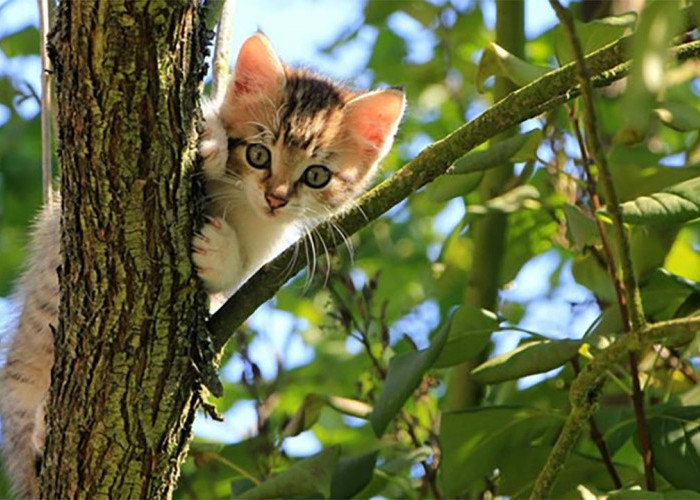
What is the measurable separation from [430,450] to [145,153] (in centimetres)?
160

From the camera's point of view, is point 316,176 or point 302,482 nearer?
point 302,482

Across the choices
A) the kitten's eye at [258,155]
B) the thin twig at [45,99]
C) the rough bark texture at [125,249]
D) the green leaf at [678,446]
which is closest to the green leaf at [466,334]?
the green leaf at [678,446]

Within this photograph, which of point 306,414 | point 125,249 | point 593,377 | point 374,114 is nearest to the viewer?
point 125,249

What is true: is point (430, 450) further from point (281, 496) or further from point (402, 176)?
point (402, 176)

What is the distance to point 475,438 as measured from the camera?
292 cm

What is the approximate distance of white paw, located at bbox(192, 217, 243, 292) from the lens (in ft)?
7.77

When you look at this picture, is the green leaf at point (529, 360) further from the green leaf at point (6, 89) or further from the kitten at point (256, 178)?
the green leaf at point (6, 89)

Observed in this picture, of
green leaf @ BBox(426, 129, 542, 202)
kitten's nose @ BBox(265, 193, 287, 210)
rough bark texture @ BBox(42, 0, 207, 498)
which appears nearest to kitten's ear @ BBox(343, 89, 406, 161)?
kitten's nose @ BBox(265, 193, 287, 210)

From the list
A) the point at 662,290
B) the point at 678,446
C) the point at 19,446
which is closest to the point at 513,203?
the point at 662,290

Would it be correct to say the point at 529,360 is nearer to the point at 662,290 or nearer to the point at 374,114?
the point at 662,290

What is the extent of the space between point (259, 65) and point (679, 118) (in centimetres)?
132

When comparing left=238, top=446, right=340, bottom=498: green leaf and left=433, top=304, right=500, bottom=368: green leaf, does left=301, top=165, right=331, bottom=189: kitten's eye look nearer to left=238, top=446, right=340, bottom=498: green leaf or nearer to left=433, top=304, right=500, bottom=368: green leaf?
left=433, top=304, right=500, bottom=368: green leaf

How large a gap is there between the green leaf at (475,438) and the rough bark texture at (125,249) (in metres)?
0.85

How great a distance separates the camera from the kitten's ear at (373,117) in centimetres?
362
